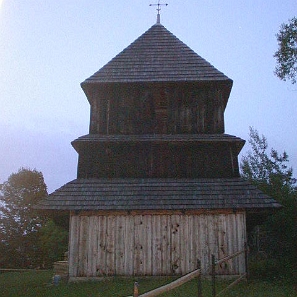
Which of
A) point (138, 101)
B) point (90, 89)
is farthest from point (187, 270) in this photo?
point (90, 89)

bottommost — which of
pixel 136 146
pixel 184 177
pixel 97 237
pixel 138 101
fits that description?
pixel 97 237

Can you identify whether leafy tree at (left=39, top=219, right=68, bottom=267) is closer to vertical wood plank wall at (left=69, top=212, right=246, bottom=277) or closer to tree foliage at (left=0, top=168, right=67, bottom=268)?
tree foliage at (left=0, top=168, right=67, bottom=268)

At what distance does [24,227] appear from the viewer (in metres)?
37.7

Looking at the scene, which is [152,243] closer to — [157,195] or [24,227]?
[157,195]

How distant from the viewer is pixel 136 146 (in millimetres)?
14367

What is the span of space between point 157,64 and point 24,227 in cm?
2722

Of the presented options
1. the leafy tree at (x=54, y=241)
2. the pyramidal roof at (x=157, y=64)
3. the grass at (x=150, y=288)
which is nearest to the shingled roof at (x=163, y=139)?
the pyramidal roof at (x=157, y=64)

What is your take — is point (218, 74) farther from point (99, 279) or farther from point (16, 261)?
point (16, 261)

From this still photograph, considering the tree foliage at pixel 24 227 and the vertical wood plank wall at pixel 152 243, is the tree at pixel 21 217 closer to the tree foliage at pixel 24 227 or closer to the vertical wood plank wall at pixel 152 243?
the tree foliage at pixel 24 227

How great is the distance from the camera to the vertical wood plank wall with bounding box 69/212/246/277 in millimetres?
12664

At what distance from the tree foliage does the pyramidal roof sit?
68.3ft

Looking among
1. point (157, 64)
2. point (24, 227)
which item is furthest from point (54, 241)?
point (157, 64)

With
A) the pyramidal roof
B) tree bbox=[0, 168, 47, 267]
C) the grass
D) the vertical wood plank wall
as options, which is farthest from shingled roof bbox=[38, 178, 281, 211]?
tree bbox=[0, 168, 47, 267]

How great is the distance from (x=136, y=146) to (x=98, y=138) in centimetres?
142
